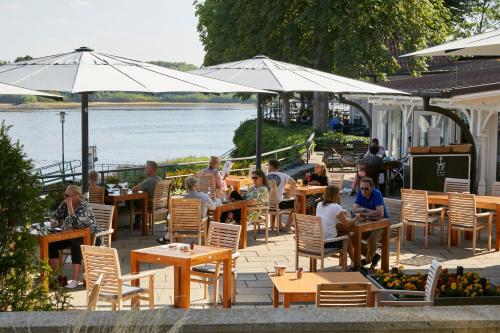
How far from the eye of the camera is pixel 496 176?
1900 centimetres

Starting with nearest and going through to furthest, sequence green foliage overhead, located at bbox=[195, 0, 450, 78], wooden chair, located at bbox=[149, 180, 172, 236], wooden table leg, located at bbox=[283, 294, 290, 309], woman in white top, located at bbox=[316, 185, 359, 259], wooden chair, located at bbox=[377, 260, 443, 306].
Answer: wooden chair, located at bbox=[377, 260, 443, 306]
wooden table leg, located at bbox=[283, 294, 290, 309]
woman in white top, located at bbox=[316, 185, 359, 259]
wooden chair, located at bbox=[149, 180, 172, 236]
green foliage overhead, located at bbox=[195, 0, 450, 78]

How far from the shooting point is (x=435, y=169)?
687 inches

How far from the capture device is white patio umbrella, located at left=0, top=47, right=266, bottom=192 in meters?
11.3

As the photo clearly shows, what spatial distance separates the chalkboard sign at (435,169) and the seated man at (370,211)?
552 cm

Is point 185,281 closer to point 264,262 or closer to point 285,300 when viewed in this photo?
point 285,300

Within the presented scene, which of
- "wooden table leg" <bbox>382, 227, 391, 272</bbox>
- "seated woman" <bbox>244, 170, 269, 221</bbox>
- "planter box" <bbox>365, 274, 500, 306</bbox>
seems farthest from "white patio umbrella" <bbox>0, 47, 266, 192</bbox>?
"planter box" <bbox>365, 274, 500, 306</bbox>

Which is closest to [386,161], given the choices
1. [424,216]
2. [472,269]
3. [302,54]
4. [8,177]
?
[424,216]

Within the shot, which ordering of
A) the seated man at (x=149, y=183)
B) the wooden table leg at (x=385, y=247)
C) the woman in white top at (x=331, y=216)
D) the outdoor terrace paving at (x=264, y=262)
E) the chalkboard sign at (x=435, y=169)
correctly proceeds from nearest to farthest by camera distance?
the outdoor terrace paving at (x=264, y=262) < the woman in white top at (x=331, y=216) < the wooden table leg at (x=385, y=247) < the seated man at (x=149, y=183) < the chalkboard sign at (x=435, y=169)

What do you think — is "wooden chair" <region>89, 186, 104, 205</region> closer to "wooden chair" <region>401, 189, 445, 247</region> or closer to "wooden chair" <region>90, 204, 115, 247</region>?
"wooden chair" <region>90, 204, 115, 247</region>

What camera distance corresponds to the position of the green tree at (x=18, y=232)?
626cm

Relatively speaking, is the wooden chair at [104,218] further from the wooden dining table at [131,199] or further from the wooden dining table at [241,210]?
Answer: the wooden dining table at [131,199]

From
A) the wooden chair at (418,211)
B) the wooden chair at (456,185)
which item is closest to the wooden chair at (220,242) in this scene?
the wooden chair at (418,211)

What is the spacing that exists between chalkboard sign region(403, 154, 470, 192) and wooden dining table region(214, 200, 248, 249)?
4939 mm

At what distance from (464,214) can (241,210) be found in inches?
141
